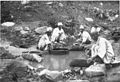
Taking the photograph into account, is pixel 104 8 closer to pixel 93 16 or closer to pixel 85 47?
pixel 93 16

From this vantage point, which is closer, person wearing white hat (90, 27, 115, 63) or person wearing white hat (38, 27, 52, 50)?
person wearing white hat (90, 27, 115, 63)

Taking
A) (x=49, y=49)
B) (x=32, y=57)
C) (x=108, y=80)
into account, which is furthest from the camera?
(x=49, y=49)

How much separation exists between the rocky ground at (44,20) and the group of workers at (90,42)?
18 centimetres

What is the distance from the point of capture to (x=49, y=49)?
5.27 metres

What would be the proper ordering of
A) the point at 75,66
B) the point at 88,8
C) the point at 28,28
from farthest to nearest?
the point at 88,8
the point at 28,28
the point at 75,66

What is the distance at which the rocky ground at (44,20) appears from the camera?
18.3 feet

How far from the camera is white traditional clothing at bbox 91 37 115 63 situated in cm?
454

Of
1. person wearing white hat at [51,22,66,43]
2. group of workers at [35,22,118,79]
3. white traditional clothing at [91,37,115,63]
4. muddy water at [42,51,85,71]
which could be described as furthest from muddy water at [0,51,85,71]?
person wearing white hat at [51,22,66,43]

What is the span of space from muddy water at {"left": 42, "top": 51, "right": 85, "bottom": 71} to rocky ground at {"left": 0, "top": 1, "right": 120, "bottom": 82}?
1.50ft

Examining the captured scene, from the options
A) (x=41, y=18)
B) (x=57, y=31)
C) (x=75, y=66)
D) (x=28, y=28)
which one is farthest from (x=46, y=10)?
(x=75, y=66)

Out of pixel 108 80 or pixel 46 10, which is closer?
pixel 108 80

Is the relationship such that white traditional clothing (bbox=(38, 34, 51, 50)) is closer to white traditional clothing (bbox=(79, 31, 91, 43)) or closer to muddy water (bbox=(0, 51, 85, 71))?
muddy water (bbox=(0, 51, 85, 71))

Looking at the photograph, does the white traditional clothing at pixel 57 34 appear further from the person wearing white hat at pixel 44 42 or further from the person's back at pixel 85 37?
the person's back at pixel 85 37

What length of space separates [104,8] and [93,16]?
0.61 metres
